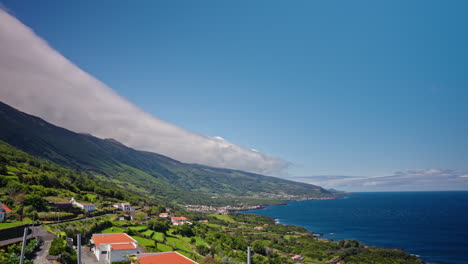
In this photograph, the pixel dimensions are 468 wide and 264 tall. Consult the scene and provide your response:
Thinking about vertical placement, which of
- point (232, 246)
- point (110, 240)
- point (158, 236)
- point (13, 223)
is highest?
point (13, 223)

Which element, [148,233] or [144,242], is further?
[148,233]

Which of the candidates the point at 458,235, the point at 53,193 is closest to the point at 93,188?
the point at 53,193

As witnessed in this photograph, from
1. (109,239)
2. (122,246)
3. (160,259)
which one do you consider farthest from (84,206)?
(160,259)

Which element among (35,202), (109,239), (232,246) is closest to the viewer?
(109,239)

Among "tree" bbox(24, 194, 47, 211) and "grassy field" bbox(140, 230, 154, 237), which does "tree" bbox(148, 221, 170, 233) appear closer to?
"grassy field" bbox(140, 230, 154, 237)

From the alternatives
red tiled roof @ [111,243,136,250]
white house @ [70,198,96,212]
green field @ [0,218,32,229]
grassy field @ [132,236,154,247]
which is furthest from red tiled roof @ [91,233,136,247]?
white house @ [70,198,96,212]

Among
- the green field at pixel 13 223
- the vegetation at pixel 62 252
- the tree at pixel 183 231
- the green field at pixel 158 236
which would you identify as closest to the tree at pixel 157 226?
the green field at pixel 158 236

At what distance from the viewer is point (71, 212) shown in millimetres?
55312

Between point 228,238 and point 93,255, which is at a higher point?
point 93,255

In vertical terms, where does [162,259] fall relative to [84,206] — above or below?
below

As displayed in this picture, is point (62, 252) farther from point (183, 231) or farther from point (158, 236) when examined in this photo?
point (183, 231)

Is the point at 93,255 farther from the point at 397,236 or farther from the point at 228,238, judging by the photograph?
the point at 397,236

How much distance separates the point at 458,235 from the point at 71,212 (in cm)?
12300

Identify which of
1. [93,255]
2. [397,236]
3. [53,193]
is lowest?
[397,236]
